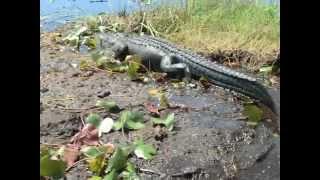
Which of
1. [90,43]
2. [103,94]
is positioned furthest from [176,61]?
[103,94]

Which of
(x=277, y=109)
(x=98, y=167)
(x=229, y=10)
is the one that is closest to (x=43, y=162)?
(x=98, y=167)

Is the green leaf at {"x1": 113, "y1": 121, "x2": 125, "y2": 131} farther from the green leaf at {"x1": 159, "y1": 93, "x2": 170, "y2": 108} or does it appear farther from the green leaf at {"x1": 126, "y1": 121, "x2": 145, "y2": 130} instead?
the green leaf at {"x1": 159, "y1": 93, "x2": 170, "y2": 108}

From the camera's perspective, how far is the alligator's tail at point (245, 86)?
1791mm

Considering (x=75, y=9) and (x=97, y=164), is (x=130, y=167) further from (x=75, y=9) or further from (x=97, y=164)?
(x=75, y=9)

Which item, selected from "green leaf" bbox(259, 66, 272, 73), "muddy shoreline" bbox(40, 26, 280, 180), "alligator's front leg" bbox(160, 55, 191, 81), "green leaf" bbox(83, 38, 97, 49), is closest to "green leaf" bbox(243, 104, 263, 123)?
"muddy shoreline" bbox(40, 26, 280, 180)

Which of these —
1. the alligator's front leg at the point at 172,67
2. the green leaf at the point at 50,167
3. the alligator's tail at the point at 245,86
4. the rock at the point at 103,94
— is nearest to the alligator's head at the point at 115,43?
the alligator's front leg at the point at 172,67

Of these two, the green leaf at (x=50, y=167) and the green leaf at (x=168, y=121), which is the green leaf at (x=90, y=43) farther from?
the green leaf at (x=50, y=167)

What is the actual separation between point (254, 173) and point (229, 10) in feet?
2.32

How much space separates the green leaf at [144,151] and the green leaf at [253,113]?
14.4 inches

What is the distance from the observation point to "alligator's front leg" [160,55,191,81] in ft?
6.83

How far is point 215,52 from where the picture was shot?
6.84 ft
